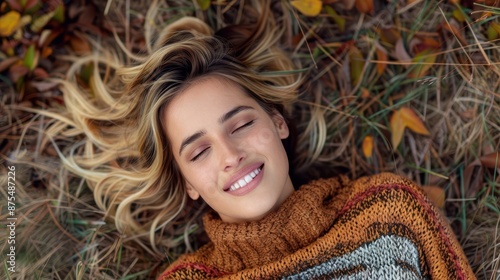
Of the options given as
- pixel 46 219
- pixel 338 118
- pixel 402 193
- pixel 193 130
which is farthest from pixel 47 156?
pixel 402 193

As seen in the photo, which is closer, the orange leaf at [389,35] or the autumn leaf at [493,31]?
the autumn leaf at [493,31]

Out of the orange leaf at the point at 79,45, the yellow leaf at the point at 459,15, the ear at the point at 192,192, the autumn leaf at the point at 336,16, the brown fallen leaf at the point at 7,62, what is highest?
the yellow leaf at the point at 459,15

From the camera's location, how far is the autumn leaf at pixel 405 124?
8.97 ft

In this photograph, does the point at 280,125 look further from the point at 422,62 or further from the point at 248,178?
the point at 422,62

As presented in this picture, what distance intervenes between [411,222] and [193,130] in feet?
3.29

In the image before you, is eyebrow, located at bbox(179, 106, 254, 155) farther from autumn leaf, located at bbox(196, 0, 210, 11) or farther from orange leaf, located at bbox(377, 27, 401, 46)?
orange leaf, located at bbox(377, 27, 401, 46)

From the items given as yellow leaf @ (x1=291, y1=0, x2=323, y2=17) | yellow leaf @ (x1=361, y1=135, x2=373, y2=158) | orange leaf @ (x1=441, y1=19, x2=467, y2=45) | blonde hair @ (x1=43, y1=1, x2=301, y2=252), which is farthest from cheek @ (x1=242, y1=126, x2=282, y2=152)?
orange leaf @ (x1=441, y1=19, x2=467, y2=45)

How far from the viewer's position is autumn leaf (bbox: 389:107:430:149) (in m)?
2.73

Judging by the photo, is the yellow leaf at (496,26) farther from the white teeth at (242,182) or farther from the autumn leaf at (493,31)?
the white teeth at (242,182)

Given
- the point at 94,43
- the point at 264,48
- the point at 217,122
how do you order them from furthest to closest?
the point at 94,43
the point at 264,48
the point at 217,122

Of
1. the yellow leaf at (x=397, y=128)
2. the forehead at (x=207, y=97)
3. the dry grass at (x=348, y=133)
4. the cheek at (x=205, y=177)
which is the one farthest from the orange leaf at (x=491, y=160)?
the cheek at (x=205, y=177)

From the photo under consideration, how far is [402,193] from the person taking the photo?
235 centimetres

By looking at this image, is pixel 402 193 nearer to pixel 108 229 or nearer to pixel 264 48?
pixel 264 48

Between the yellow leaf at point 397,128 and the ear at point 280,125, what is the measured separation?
58 cm
